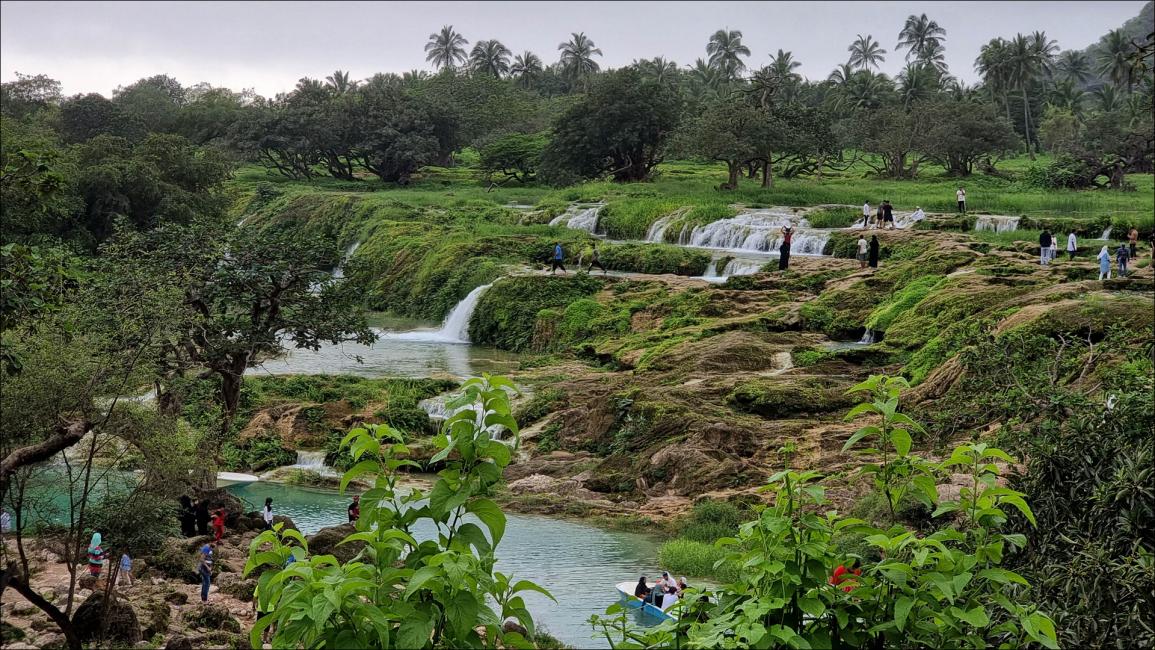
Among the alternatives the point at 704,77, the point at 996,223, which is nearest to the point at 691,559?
the point at 996,223

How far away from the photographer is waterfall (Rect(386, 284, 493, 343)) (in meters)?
37.9

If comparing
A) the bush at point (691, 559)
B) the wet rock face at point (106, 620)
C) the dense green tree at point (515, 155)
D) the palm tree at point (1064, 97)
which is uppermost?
the palm tree at point (1064, 97)

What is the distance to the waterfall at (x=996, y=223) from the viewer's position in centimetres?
3728

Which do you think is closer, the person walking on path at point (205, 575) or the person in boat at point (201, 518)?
the person walking on path at point (205, 575)

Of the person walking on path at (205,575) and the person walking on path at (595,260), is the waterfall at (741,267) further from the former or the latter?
the person walking on path at (205,575)

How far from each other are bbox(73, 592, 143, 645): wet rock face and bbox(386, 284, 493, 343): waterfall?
2403 cm

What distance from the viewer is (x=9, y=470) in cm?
1076

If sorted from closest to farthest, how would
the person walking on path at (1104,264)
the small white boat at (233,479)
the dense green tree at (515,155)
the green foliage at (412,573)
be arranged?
the green foliage at (412,573) → the small white boat at (233,479) → the person walking on path at (1104,264) → the dense green tree at (515,155)

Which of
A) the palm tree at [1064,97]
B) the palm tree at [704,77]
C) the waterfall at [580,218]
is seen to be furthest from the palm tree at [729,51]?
the waterfall at [580,218]

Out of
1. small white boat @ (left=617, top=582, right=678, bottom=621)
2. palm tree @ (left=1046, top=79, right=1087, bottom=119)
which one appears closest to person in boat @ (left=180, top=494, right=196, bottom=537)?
small white boat @ (left=617, top=582, right=678, bottom=621)

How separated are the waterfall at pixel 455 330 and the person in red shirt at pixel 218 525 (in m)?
18.9

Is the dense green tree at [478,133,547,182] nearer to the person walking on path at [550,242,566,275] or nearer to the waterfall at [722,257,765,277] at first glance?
the person walking on path at [550,242,566,275]

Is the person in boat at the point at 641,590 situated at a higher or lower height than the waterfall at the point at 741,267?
lower

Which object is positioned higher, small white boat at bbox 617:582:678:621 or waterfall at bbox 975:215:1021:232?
waterfall at bbox 975:215:1021:232
